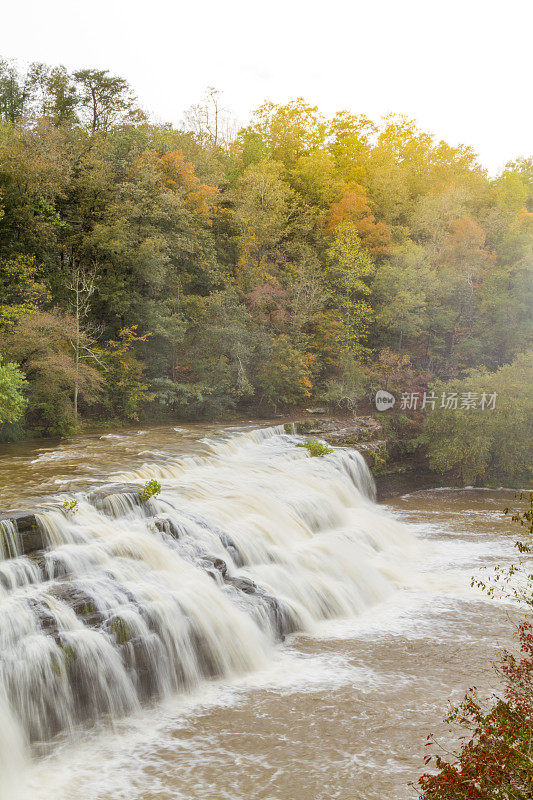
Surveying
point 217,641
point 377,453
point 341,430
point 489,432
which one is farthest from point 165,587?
point 489,432

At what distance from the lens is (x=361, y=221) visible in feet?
110

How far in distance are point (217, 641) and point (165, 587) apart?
4.03 ft

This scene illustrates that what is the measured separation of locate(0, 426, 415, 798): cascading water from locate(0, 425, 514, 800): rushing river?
30 millimetres

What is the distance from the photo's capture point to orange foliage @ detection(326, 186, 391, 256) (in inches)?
1314

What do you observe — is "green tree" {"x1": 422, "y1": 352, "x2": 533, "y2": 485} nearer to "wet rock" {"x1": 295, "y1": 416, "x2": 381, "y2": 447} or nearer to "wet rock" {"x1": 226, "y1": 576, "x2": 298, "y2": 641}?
"wet rock" {"x1": 295, "y1": 416, "x2": 381, "y2": 447}

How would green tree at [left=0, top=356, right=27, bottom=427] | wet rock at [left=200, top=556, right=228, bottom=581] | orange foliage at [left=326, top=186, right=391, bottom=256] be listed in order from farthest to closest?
orange foliage at [left=326, top=186, right=391, bottom=256]
green tree at [left=0, top=356, right=27, bottom=427]
wet rock at [left=200, top=556, right=228, bottom=581]

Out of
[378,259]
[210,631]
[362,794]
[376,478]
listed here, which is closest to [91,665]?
[210,631]

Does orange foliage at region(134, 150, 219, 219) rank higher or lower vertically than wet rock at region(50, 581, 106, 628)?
higher

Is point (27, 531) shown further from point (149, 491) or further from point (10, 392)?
point (10, 392)

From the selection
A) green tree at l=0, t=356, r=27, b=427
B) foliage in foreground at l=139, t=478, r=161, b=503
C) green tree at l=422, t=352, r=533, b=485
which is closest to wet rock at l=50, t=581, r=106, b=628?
foliage in foreground at l=139, t=478, r=161, b=503

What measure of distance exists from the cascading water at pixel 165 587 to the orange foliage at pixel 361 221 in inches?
825

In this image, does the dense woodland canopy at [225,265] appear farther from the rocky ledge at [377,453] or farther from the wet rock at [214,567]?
the wet rock at [214,567]

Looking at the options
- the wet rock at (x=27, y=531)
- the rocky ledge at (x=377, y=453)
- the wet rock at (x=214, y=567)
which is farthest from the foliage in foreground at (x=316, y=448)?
the wet rock at (x=27, y=531)

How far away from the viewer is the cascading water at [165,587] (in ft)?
27.0
